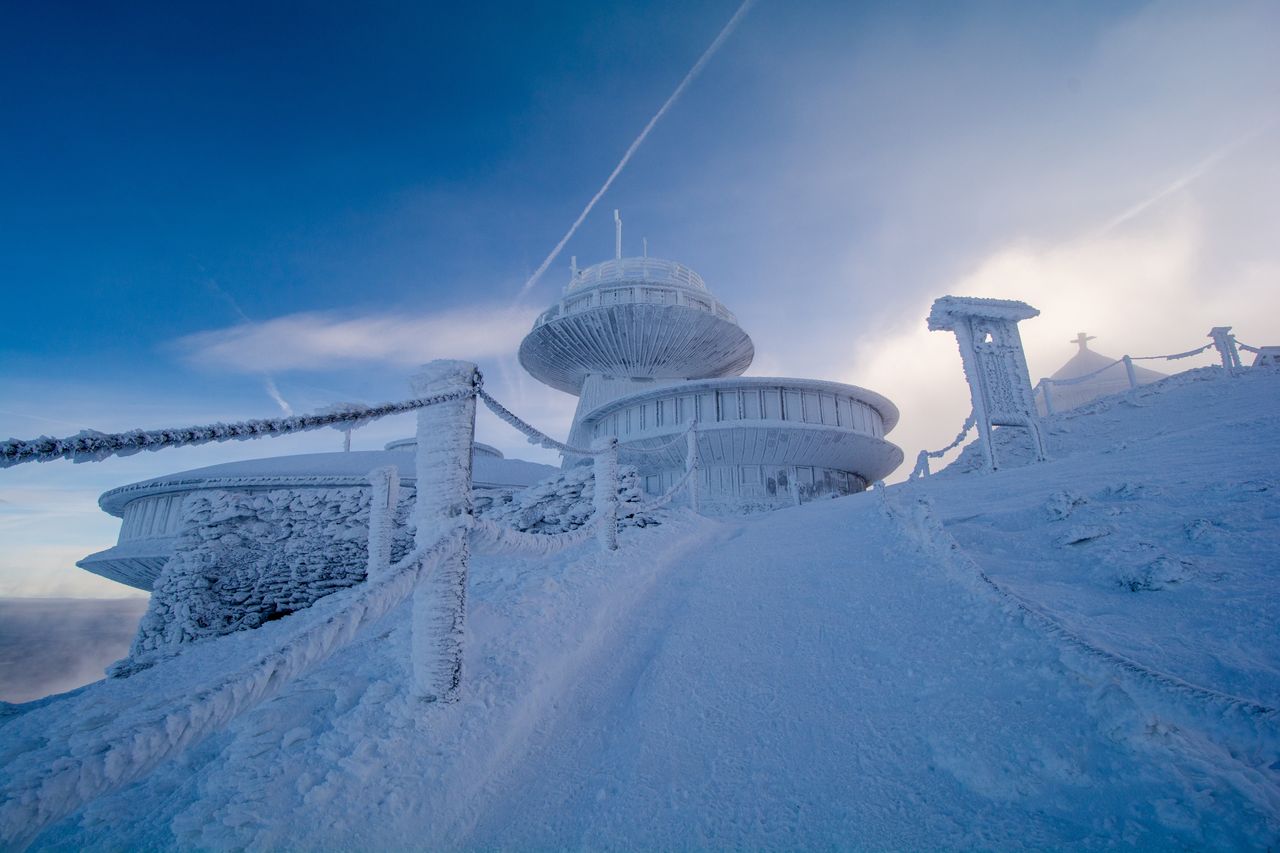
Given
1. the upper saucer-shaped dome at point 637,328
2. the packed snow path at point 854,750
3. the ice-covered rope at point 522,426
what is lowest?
the packed snow path at point 854,750

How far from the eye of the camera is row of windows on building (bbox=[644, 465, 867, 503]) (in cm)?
1783

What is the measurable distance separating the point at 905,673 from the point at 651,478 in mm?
15659

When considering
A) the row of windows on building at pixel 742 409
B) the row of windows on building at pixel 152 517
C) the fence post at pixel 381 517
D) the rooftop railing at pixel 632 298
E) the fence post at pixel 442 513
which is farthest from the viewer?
the rooftop railing at pixel 632 298

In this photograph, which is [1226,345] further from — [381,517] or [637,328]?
[381,517]

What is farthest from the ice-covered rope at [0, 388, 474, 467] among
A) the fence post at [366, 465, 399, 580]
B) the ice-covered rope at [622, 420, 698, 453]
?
the ice-covered rope at [622, 420, 698, 453]

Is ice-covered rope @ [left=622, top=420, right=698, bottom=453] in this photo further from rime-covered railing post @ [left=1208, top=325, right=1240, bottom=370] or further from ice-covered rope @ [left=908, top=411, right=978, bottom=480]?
Result: rime-covered railing post @ [left=1208, top=325, right=1240, bottom=370]

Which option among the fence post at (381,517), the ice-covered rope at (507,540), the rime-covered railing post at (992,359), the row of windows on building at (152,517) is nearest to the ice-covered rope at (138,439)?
the ice-covered rope at (507,540)

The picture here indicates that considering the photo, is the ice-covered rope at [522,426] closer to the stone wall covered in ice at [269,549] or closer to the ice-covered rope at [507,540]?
the ice-covered rope at [507,540]

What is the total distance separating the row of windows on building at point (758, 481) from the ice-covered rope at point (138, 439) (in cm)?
1562

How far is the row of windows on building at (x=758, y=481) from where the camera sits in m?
17.8

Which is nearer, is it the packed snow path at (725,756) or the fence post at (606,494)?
the packed snow path at (725,756)

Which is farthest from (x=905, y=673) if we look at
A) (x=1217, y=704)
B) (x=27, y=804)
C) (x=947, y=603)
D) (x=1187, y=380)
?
(x=1187, y=380)

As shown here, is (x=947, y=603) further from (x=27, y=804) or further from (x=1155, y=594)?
(x=27, y=804)

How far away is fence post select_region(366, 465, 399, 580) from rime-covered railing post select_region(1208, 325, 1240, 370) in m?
21.1
